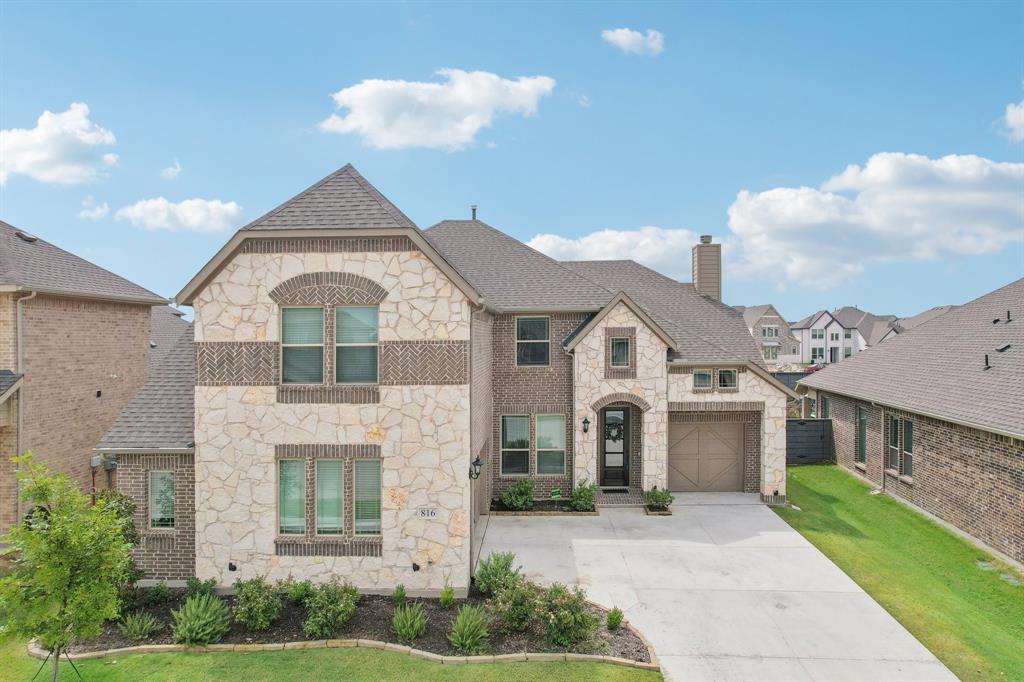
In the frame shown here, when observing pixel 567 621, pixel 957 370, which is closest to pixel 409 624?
pixel 567 621

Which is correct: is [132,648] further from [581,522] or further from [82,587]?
[581,522]

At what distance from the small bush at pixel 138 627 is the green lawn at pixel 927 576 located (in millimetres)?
A: 12081

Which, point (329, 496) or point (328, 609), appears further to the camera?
point (329, 496)

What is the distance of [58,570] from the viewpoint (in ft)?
24.2

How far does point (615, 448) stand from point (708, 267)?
26.0 feet

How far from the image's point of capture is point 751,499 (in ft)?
54.6

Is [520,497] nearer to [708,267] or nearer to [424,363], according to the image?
[424,363]

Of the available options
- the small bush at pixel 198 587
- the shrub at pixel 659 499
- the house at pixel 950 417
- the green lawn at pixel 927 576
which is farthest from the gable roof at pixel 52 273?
the house at pixel 950 417

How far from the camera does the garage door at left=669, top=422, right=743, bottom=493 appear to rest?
17.3 meters

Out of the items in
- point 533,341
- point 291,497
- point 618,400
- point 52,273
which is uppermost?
point 52,273

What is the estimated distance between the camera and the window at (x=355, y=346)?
10844mm

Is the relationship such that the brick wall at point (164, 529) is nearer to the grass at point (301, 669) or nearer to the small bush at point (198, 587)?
the small bush at point (198, 587)

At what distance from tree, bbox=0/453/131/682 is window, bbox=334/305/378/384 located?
14.0 feet

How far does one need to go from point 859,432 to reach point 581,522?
11.2 meters
